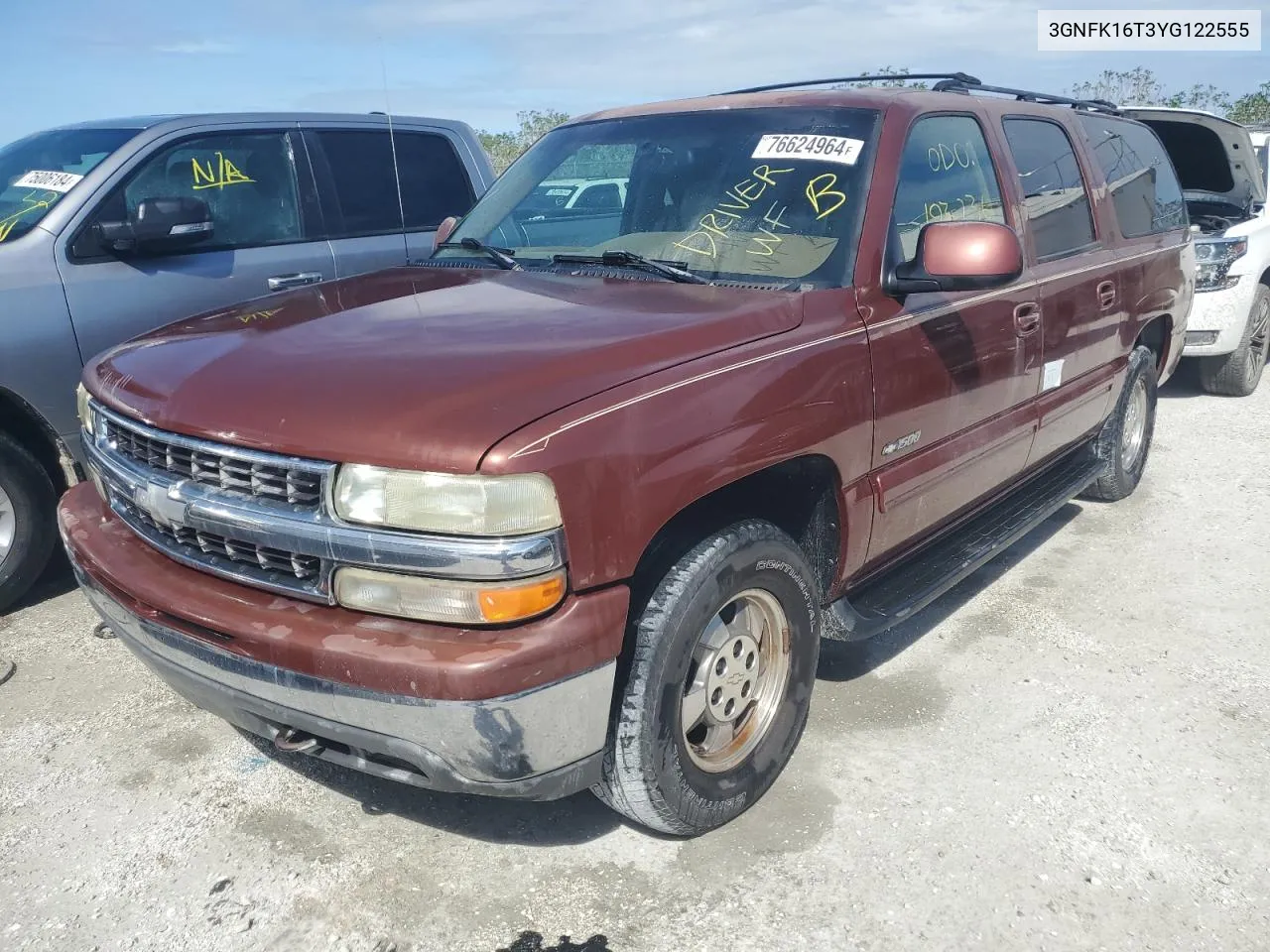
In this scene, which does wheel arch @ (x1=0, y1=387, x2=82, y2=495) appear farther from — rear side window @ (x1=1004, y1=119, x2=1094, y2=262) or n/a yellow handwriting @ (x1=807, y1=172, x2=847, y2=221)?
rear side window @ (x1=1004, y1=119, x2=1094, y2=262)

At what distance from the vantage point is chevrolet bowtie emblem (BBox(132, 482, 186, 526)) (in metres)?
2.38

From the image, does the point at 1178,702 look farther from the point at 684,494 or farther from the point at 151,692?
the point at 151,692

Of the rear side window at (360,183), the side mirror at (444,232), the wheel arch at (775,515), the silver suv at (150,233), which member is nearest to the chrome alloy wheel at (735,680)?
the wheel arch at (775,515)

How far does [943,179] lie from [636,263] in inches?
43.2

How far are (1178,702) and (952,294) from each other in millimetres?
1557

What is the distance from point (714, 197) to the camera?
318 cm

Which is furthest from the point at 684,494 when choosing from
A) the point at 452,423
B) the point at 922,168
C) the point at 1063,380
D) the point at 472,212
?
the point at 1063,380

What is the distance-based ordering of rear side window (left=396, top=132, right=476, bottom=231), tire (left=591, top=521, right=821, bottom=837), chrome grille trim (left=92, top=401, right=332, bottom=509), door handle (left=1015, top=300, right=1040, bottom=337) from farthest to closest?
1. rear side window (left=396, top=132, right=476, bottom=231)
2. door handle (left=1015, top=300, right=1040, bottom=337)
3. tire (left=591, top=521, right=821, bottom=837)
4. chrome grille trim (left=92, top=401, right=332, bottom=509)

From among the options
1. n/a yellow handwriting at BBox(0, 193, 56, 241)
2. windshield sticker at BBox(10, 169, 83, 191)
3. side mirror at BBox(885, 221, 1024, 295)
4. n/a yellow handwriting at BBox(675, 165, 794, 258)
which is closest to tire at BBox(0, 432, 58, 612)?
n/a yellow handwriting at BBox(0, 193, 56, 241)

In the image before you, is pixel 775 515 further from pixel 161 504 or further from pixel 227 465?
pixel 161 504

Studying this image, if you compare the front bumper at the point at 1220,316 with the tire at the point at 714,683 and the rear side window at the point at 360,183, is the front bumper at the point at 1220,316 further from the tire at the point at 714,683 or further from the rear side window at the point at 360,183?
the tire at the point at 714,683

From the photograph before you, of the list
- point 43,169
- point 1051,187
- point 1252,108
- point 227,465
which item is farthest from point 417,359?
point 1252,108

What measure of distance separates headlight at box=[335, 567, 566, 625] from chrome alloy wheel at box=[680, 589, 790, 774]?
1.97 feet

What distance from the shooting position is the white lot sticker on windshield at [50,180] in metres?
4.41
